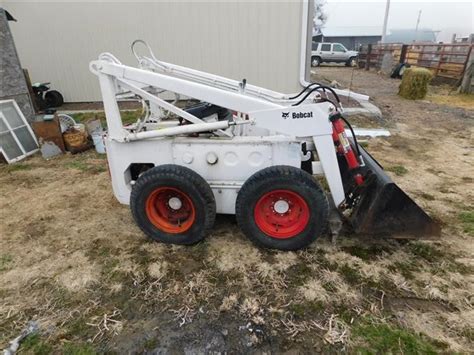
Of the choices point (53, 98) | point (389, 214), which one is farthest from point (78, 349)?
point (53, 98)

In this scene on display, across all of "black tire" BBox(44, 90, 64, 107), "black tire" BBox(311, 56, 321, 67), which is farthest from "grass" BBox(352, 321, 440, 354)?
"black tire" BBox(311, 56, 321, 67)

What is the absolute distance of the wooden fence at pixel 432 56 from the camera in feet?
41.0

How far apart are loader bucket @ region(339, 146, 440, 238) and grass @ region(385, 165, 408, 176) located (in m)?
2.13

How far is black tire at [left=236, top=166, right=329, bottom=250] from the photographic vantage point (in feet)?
9.14

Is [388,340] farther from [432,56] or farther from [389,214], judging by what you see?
[432,56]

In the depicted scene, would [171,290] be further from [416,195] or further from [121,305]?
[416,195]

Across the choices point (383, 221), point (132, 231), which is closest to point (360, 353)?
point (383, 221)

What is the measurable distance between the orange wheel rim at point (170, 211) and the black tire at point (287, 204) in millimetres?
519

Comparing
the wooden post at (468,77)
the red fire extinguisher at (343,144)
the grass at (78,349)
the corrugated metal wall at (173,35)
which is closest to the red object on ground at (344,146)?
the red fire extinguisher at (343,144)

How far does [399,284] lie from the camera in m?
2.63

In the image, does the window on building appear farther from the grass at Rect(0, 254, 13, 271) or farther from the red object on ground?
the grass at Rect(0, 254, 13, 271)

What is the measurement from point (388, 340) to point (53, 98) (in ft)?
32.9

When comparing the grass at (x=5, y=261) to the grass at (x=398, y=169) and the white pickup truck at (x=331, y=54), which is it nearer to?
the grass at (x=398, y=169)

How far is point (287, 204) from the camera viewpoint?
296 centimetres
